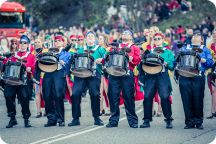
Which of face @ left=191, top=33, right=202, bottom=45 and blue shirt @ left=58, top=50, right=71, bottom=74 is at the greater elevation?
face @ left=191, top=33, right=202, bottom=45

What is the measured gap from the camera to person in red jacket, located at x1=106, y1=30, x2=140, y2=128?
1859 cm

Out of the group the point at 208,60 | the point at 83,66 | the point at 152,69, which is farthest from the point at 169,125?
the point at 83,66

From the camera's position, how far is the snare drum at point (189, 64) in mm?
18109

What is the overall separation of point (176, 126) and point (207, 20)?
21.5 m

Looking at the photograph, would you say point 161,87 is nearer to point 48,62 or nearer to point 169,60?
point 169,60

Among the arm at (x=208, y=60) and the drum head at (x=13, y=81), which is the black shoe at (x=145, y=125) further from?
the drum head at (x=13, y=81)

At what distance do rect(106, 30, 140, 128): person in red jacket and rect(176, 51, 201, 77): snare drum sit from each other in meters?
0.92

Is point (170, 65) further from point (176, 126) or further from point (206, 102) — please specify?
point (206, 102)

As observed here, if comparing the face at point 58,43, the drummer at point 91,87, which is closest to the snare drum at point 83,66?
the drummer at point 91,87

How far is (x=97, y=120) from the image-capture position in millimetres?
18891

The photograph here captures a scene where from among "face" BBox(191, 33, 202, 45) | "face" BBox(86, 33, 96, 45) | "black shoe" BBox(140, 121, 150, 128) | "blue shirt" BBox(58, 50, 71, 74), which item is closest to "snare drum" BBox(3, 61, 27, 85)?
"blue shirt" BBox(58, 50, 71, 74)

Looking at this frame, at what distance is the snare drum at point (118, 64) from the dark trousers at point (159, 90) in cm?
47

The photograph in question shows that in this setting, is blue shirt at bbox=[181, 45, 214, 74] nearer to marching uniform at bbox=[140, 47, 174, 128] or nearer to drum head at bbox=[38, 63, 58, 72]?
marching uniform at bbox=[140, 47, 174, 128]

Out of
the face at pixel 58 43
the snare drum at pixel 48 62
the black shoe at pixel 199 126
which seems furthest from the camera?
the face at pixel 58 43
